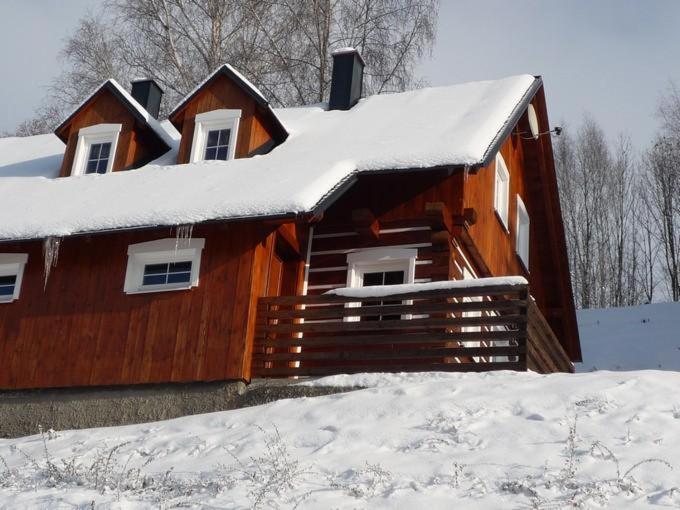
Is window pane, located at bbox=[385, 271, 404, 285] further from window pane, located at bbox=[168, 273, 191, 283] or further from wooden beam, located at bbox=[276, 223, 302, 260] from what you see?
window pane, located at bbox=[168, 273, 191, 283]

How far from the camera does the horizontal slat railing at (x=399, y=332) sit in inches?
522

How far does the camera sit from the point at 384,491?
914 cm

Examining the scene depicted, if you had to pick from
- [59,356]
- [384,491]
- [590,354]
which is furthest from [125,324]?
[590,354]

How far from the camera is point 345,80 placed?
19.8 m

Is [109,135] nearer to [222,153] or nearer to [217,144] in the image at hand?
[217,144]

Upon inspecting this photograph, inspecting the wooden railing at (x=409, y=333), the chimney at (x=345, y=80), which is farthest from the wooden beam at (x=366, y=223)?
the chimney at (x=345, y=80)

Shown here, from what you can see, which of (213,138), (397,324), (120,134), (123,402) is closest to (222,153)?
(213,138)

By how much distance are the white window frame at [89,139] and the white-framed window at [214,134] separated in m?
1.51

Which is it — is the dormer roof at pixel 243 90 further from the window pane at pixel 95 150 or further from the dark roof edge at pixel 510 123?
the dark roof edge at pixel 510 123

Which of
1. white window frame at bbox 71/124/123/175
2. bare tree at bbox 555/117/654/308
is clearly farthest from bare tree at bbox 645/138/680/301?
white window frame at bbox 71/124/123/175

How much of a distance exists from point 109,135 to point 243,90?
8.43 ft

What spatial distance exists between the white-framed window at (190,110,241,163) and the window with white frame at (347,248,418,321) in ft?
10.1

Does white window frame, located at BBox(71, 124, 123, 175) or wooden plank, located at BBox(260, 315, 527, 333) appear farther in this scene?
white window frame, located at BBox(71, 124, 123, 175)

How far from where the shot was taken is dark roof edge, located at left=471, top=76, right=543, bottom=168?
48.0ft
